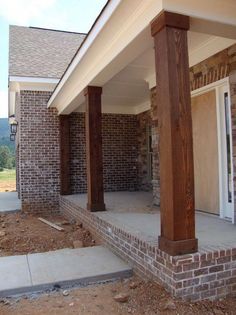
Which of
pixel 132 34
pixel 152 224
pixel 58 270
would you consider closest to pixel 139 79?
pixel 132 34

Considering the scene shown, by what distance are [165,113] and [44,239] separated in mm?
4232

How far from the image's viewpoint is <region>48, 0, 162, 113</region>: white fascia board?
3.89m

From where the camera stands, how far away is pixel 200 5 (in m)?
3.57

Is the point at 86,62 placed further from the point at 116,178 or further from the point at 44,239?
the point at 116,178

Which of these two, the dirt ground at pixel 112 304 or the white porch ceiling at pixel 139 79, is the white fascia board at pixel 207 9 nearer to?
the white porch ceiling at pixel 139 79

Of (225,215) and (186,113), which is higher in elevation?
(186,113)

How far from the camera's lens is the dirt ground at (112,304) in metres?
3.21

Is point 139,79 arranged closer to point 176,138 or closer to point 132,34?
point 132,34

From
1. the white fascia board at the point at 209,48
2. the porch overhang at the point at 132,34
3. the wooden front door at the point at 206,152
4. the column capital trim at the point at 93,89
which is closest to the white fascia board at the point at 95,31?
the porch overhang at the point at 132,34

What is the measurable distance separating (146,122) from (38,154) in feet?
11.2

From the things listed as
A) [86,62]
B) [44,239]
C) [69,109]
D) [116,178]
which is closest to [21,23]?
[69,109]

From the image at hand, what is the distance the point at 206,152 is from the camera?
5.73 m

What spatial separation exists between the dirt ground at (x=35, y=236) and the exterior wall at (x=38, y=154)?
1.17m

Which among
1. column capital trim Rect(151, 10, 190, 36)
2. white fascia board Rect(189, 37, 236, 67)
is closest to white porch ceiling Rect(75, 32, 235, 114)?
white fascia board Rect(189, 37, 236, 67)
